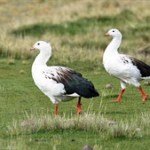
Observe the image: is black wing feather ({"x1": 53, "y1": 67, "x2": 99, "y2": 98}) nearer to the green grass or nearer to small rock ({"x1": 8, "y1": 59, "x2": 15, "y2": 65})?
the green grass

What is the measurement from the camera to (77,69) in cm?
2655

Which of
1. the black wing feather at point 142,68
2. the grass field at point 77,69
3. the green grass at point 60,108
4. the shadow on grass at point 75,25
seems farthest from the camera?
the shadow on grass at point 75,25

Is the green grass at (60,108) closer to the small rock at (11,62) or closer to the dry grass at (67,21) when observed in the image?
the small rock at (11,62)

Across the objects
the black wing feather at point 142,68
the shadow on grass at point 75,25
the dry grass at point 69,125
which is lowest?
the shadow on grass at point 75,25

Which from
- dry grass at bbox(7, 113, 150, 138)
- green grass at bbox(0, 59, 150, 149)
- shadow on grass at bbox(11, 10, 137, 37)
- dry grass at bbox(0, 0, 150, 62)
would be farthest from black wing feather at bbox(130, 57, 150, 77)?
shadow on grass at bbox(11, 10, 137, 37)

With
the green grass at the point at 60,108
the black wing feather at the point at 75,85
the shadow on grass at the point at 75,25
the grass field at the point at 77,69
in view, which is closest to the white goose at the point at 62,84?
the black wing feather at the point at 75,85

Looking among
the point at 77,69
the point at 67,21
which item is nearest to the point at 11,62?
the point at 77,69

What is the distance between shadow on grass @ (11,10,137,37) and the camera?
40188mm

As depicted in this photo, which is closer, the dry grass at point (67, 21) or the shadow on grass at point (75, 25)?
the dry grass at point (67, 21)

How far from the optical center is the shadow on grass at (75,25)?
40.2 m

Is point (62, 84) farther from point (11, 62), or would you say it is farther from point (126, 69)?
point (11, 62)

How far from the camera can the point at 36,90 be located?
2072 cm

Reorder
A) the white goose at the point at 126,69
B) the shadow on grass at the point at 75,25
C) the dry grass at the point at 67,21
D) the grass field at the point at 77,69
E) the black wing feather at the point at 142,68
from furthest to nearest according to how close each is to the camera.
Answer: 1. the shadow on grass at the point at 75,25
2. the dry grass at the point at 67,21
3. the black wing feather at the point at 142,68
4. the white goose at the point at 126,69
5. the grass field at the point at 77,69

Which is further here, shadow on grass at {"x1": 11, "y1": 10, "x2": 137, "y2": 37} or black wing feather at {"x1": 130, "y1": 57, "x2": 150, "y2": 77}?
shadow on grass at {"x1": 11, "y1": 10, "x2": 137, "y2": 37}
